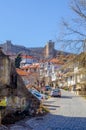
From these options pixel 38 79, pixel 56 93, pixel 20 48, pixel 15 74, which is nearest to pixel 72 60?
pixel 15 74

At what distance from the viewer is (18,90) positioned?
3253 cm

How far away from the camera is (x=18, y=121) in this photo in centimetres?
2728

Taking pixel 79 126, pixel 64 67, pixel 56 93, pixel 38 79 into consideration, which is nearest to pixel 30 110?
pixel 64 67

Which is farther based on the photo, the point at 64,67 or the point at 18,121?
the point at 64,67

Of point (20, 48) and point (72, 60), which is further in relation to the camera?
point (20, 48)

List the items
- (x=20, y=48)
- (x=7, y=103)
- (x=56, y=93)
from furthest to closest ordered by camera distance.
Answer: (x=20, y=48), (x=56, y=93), (x=7, y=103)

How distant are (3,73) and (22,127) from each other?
236 inches

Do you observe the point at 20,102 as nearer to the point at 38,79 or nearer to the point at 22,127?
the point at 22,127

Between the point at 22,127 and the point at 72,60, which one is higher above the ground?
the point at 72,60

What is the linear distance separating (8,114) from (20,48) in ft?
391

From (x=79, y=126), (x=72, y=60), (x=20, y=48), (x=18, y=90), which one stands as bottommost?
(x=79, y=126)

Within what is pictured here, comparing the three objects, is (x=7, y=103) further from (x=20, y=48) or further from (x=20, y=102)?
(x=20, y=48)

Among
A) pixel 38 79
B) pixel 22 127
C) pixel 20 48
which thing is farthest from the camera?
pixel 20 48

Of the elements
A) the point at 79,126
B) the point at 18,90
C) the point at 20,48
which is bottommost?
the point at 79,126
